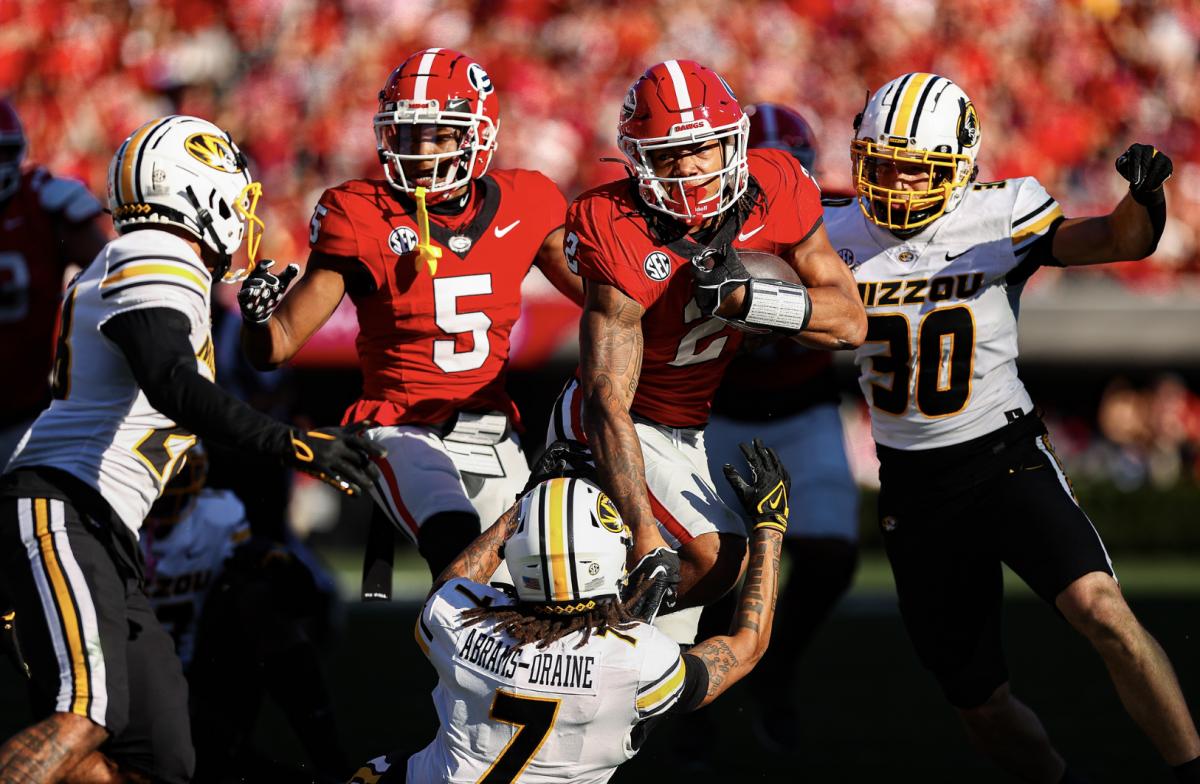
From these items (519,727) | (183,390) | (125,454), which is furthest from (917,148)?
(125,454)

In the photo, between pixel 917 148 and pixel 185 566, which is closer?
pixel 917 148

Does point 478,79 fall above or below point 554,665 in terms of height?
above

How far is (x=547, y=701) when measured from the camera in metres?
3.21

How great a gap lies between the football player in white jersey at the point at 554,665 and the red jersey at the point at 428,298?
1.09m

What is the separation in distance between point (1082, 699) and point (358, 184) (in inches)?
133

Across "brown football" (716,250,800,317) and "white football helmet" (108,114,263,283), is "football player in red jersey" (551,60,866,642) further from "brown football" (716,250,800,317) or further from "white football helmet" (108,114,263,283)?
"white football helmet" (108,114,263,283)

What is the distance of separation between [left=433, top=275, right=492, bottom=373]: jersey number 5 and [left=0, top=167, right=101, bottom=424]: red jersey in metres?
1.70

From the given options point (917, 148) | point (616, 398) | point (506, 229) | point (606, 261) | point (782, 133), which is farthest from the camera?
point (782, 133)

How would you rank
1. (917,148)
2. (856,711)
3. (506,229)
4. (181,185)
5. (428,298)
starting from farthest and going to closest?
(856,711), (506,229), (428,298), (917,148), (181,185)

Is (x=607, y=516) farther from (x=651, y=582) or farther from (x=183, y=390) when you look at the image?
(x=183, y=390)

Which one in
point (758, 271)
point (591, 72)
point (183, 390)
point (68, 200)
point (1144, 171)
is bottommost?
point (591, 72)

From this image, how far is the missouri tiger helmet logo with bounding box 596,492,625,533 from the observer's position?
3.31 meters

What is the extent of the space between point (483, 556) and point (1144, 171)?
1.89 m

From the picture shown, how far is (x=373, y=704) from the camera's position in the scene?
6.04 metres
